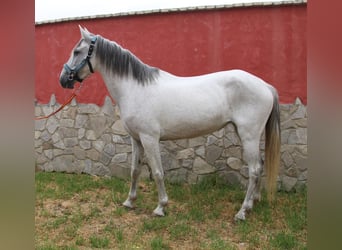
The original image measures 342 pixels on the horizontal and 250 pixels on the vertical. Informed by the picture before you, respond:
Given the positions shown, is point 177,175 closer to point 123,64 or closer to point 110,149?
point 110,149

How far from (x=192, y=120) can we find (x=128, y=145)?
1.65 m

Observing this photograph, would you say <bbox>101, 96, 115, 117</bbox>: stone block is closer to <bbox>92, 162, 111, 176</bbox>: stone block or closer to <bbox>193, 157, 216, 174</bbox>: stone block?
<bbox>92, 162, 111, 176</bbox>: stone block

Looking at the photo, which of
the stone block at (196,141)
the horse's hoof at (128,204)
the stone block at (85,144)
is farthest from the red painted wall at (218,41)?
the horse's hoof at (128,204)

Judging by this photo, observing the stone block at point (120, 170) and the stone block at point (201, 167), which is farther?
the stone block at point (120, 170)

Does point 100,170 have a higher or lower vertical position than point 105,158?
lower

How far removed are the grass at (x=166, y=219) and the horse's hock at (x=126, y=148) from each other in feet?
0.63

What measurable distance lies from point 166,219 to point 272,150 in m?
1.23

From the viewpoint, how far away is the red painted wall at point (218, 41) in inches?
164

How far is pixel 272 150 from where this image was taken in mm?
3537

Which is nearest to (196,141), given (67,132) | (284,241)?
(284,241)

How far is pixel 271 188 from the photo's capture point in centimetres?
348

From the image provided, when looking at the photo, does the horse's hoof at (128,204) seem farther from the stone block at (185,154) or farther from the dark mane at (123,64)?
the dark mane at (123,64)

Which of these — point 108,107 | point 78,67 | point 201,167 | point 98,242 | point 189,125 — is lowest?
point 98,242
